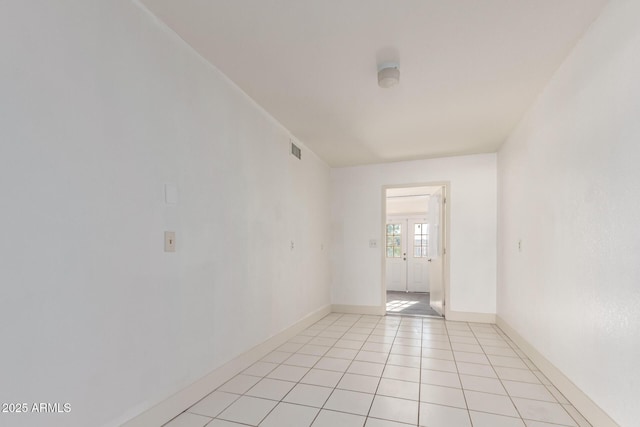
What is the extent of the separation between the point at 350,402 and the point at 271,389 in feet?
2.01

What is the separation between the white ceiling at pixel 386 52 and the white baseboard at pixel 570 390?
7.50 feet

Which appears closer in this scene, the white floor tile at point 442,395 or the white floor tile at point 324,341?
the white floor tile at point 442,395

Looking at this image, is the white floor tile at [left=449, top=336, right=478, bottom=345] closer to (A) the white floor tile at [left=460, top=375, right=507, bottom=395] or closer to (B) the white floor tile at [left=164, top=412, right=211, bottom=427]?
(A) the white floor tile at [left=460, top=375, right=507, bottom=395]

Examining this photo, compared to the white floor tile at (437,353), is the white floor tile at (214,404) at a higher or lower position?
higher

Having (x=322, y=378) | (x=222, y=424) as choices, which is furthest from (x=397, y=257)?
(x=222, y=424)

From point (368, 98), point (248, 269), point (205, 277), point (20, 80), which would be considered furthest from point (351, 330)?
point (20, 80)

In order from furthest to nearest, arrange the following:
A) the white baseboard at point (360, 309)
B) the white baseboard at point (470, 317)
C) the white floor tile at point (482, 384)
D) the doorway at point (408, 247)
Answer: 1. the doorway at point (408, 247)
2. the white baseboard at point (360, 309)
3. the white baseboard at point (470, 317)
4. the white floor tile at point (482, 384)

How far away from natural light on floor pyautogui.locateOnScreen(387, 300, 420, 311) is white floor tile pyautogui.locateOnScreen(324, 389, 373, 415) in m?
3.48

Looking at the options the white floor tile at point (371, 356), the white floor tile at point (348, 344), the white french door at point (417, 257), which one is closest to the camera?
the white floor tile at point (371, 356)

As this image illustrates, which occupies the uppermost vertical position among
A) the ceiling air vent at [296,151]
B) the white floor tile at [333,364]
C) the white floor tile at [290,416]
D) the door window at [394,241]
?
the ceiling air vent at [296,151]

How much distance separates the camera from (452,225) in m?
4.92

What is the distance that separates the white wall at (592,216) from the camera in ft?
5.26

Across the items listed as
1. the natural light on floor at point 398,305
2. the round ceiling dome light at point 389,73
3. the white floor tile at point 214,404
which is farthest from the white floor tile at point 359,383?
the natural light on floor at point 398,305

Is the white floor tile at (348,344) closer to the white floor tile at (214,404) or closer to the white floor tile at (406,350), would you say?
the white floor tile at (406,350)
